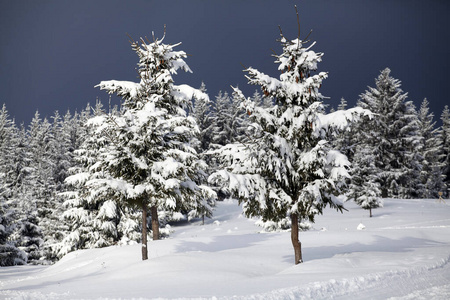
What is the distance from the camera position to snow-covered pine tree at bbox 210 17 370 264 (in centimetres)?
1135

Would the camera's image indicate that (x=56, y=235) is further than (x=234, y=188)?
Yes

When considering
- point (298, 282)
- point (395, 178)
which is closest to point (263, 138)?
point (298, 282)

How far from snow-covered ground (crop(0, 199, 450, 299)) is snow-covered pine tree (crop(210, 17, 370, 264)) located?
7.45ft

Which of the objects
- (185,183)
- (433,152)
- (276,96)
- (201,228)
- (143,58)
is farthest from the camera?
(433,152)

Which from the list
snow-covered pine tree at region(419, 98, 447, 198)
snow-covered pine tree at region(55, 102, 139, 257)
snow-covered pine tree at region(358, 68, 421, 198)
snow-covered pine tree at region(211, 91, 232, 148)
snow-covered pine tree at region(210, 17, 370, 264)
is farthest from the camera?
snow-covered pine tree at region(211, 91, 232, 148)

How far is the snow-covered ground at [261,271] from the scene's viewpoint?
28.4ft

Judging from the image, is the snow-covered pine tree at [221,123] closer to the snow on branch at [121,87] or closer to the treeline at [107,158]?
the treeline at [107,158]

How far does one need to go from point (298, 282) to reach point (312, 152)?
404 cm

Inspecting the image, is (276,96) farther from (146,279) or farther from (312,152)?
(146,279)

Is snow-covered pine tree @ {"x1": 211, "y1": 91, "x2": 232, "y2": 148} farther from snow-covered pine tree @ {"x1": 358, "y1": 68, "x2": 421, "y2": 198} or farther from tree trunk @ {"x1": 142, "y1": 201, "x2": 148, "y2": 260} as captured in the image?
tree trunk @ {"x1": 142, "y1": 201, "x2": 148, "y2": 260}

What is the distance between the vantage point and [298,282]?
9156 mm

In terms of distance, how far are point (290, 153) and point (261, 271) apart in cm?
456

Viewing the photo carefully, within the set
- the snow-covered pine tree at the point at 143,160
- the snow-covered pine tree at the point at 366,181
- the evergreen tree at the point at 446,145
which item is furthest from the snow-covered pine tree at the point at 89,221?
the evergreen tree at the point at 446,145

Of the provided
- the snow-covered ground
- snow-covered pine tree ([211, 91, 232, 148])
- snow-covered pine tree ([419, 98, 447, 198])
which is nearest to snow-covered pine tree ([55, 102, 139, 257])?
the snow-covered ground
